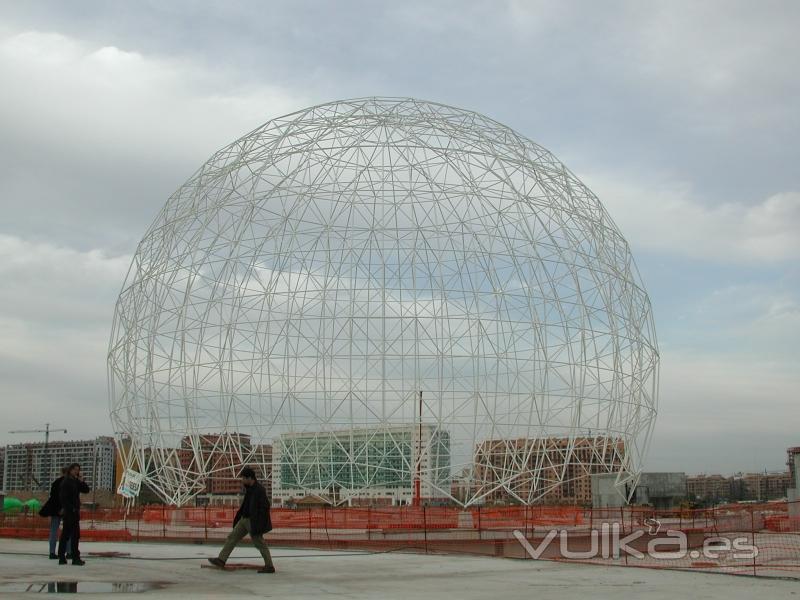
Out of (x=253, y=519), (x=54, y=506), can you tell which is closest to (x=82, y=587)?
(x=253, y=519)

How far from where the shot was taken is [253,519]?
12.0 m

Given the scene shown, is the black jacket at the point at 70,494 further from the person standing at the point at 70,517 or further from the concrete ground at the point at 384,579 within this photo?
the concrete ground at the point at 384,579

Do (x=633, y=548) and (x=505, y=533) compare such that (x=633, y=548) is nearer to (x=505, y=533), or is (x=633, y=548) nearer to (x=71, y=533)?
(x=505, y=533)

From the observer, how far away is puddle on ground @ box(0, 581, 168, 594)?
31.0 feet

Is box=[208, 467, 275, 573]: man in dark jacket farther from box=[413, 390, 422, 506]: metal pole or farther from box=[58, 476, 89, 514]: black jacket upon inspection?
box=[413, 390, 422, 506]: metal pole

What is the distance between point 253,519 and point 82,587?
2.52 meters

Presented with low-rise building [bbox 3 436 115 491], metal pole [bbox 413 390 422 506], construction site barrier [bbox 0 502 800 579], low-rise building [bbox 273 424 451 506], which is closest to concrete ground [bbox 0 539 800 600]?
construction site barrier [bbox 0 502 800 579]

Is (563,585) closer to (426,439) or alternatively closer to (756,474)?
(426,439)

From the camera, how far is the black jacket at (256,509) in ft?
39.3

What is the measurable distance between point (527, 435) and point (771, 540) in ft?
36.9

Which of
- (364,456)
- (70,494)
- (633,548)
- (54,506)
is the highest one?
(364,456)

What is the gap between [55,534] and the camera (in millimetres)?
13867

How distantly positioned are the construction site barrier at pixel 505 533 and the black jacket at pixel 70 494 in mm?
6905

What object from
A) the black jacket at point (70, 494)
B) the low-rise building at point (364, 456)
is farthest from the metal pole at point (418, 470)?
the black jacket at point (70, 494)
